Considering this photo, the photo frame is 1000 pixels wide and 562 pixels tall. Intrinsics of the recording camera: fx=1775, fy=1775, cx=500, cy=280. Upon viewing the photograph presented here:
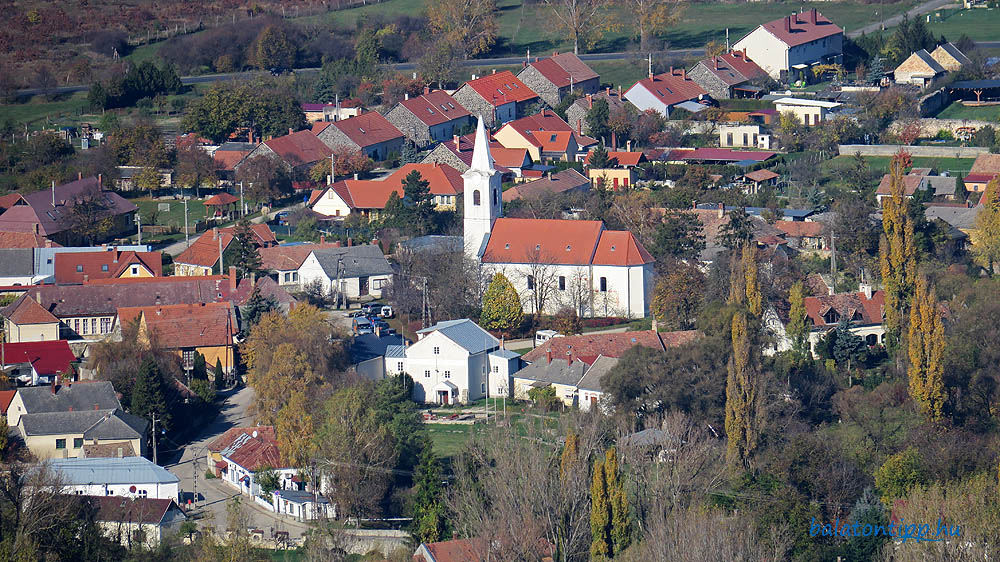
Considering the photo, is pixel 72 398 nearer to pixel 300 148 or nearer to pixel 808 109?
pixel 300 148

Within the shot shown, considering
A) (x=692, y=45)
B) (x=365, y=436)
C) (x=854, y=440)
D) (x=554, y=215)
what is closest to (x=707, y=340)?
(x=854, y=440)

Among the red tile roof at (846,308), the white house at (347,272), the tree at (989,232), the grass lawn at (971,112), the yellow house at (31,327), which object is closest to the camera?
the red tile roof at (846,308)

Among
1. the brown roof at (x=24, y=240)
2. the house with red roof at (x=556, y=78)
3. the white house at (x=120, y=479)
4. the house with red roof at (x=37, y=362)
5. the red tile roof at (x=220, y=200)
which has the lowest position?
the white house at (x=120, y=479)

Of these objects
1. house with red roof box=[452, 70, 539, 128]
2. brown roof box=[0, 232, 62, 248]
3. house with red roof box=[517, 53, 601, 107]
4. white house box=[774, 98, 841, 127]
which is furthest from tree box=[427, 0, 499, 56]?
brown roof box=[0, 232, 62, 248]

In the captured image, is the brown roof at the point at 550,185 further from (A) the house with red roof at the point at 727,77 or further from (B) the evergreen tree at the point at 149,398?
(B) the evergreen tree at the point at 149,398

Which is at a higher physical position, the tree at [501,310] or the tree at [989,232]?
the tree at [989,232]

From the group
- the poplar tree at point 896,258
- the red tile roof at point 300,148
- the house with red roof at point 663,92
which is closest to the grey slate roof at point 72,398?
the poplar tree at point 896,258
